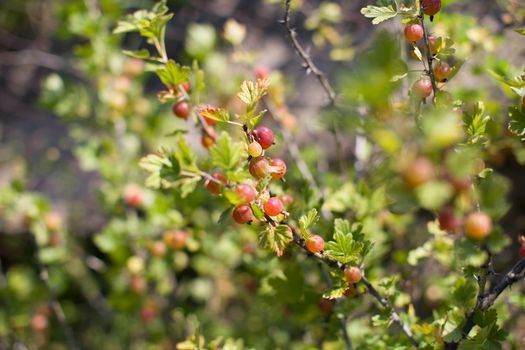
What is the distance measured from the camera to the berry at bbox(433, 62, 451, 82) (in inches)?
36.1

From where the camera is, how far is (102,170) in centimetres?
194

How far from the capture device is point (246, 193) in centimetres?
79

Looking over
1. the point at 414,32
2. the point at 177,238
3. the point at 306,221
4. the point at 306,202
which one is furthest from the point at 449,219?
the point at 177,238

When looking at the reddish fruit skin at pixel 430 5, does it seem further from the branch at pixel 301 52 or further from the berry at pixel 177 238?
the berry at pixel 177 238

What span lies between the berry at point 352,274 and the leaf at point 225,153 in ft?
1.02

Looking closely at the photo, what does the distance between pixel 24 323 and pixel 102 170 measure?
2.68 ft

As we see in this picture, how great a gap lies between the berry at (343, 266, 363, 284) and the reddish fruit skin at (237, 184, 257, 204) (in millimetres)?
253

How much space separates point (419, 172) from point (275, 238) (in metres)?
0.41

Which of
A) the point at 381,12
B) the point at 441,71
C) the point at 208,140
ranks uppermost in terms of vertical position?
the point at 381,12

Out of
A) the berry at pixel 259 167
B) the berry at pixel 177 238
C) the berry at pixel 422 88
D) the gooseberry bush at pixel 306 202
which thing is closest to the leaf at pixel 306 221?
the gooseberry bush at pixel 306 202

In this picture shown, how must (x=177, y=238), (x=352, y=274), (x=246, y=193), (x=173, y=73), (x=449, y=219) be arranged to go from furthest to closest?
(x=177, y=238)
(x=173, y=73)
(x=352, y=274)
(x=246, y=193)
(x=449, y=219)

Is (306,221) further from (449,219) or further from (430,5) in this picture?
(430,5)

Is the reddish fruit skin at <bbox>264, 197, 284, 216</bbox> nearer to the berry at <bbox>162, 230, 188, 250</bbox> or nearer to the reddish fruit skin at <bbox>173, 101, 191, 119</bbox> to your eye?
the reddish fruit skin at <bbox>173, 101, 191, 119</bbox>

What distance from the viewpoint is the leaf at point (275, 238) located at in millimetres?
845
